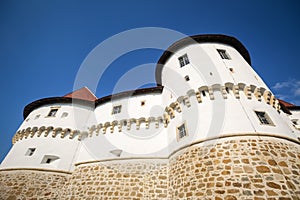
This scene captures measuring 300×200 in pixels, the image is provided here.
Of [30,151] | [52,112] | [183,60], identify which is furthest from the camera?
[52,112]

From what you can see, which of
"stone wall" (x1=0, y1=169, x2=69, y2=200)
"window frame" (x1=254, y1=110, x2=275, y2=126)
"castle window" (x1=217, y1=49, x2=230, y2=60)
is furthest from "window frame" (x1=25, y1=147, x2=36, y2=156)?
"castle window" (x1=217, y1=49, x2=230, y2=60)

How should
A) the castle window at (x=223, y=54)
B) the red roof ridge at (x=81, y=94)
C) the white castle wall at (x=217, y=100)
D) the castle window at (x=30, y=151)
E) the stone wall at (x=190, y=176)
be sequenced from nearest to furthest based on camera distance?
the stone wall at (x=190, y=176) → the white castle wall at (x=217, y=100) → the castle window at (x=223, y=54) → the castle window at (x=30, y=151) → the red roof ridge at (x=81, y=94)

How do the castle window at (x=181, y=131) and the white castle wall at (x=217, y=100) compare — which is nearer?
the white castle wall at (x=217, y=100)

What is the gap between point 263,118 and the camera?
7.51 metres

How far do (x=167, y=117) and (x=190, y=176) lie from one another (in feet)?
14.7

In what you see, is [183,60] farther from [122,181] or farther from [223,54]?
[122,181]

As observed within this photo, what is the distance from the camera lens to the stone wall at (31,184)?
9.52 metres

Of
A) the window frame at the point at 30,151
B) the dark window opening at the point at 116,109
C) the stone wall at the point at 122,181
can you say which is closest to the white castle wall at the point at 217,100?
the stone wall at the point at 122,181

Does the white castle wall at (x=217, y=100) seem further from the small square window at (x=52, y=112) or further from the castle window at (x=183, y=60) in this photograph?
the small square window at (x=52, y=112)

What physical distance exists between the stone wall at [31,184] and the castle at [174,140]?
6cm

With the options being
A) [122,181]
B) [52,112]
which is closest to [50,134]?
[52,112]

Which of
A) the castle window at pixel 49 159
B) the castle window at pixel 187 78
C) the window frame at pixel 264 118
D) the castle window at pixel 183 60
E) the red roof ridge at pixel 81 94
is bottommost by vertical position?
the castle window at pixel 49 159

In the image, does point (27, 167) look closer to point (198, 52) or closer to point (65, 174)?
point (65, 174)

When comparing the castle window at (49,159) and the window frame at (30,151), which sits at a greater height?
the window frame at (30,151)
